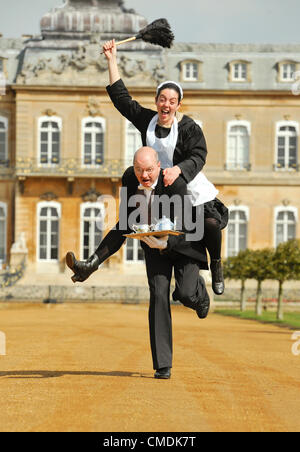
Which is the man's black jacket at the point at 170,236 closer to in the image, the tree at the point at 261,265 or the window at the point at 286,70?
the tree at the point at 261,265

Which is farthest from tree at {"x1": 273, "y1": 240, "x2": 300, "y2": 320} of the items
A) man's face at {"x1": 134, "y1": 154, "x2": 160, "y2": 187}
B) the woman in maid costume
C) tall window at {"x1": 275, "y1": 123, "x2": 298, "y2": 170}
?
man's face at {"x1": 134, "y1": 154, "x2": 160, "y2": 187}

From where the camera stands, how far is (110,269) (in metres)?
41.1

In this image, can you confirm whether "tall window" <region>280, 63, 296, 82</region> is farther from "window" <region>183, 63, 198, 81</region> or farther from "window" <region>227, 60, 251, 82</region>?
"window" <region>183, 63, 198, 81</region>

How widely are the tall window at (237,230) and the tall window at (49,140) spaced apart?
762cm

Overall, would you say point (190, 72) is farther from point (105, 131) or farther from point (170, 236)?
point (170, 236)

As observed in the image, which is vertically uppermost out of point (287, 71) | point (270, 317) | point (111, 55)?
point (287, 71)

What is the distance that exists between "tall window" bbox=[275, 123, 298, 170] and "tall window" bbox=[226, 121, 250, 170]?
132cm

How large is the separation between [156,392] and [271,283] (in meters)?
34.7

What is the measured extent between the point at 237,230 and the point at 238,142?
372 cm

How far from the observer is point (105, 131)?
42656 millimetres

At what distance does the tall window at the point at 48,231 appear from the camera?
41875 millimetres

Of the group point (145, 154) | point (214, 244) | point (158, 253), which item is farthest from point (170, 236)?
point (145, 154)
